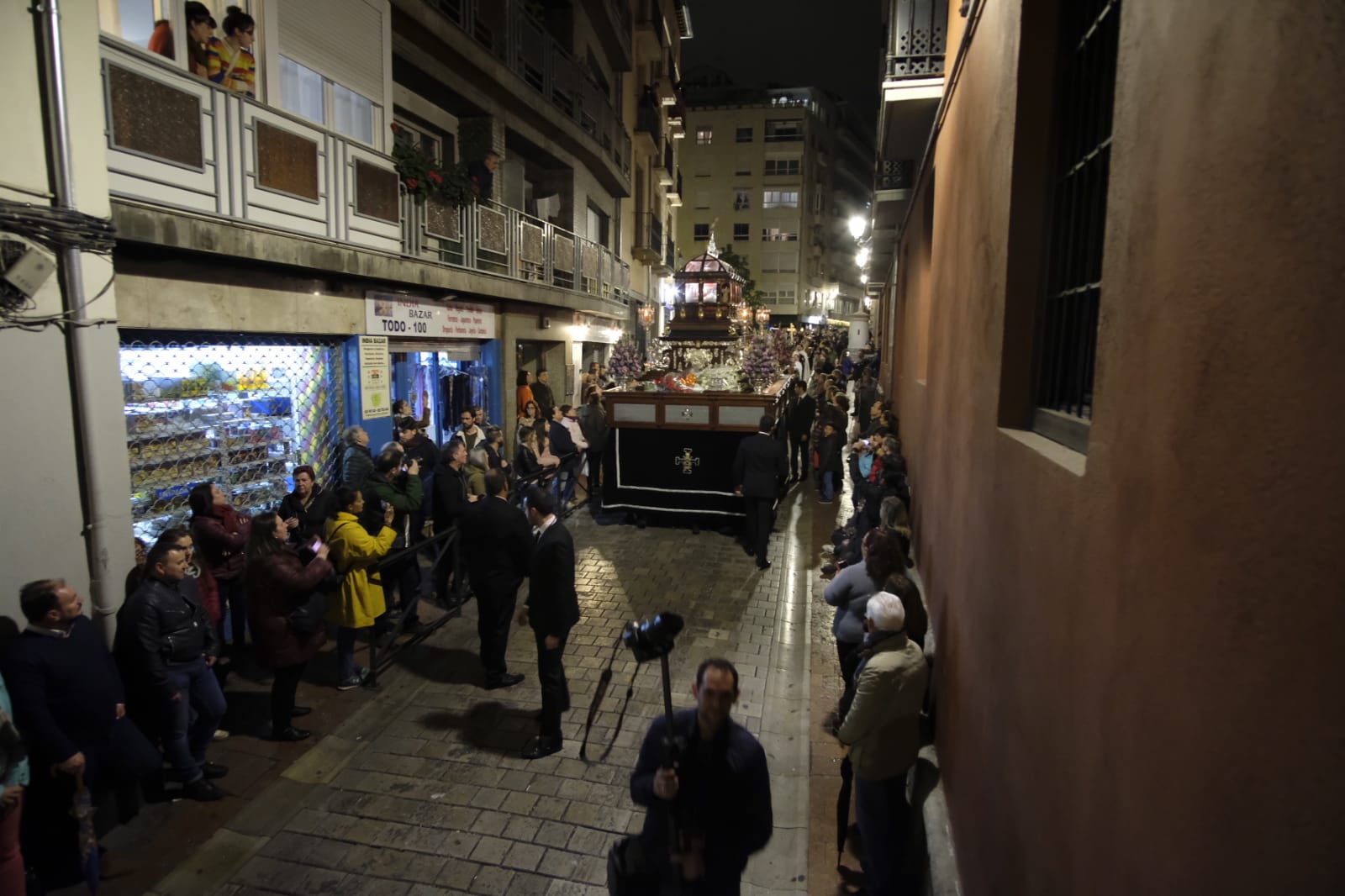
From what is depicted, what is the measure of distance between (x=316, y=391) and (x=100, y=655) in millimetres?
5538

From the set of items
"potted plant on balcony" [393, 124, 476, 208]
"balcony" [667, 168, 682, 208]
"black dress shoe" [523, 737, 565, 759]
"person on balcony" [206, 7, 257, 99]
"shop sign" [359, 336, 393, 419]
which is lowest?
"black dress shoe" [523, 737, 565, 759]

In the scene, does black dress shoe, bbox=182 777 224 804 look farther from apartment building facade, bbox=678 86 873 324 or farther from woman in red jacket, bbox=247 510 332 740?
apartment building facade, bbox=678 86 873 324

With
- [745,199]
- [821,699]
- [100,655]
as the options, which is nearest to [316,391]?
[100,655]

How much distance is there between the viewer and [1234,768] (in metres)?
1.26

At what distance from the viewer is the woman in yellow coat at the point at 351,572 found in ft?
19.7

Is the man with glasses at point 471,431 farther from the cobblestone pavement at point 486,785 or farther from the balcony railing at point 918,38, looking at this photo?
the balcony railing at point 918,38

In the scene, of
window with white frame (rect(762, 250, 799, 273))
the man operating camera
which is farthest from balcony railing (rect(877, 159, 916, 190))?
window with white frame (rect(762, 250, 799, 273))

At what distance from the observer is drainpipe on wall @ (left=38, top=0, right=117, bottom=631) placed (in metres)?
5.11

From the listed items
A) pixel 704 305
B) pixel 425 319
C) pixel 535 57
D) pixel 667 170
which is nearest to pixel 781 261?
pixel 667 170

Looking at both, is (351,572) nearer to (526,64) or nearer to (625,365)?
(625,365)

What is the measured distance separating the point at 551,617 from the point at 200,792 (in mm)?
2539

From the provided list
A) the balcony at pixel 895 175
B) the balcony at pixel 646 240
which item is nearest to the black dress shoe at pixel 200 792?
the balcony at pixel 895 175

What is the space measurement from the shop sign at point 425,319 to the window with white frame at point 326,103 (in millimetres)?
2131

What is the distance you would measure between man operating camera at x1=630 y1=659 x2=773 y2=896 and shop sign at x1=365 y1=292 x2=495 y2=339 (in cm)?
840
